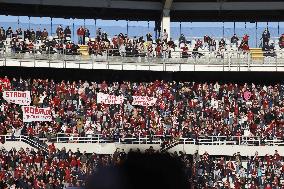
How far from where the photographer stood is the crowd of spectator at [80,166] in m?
22.1

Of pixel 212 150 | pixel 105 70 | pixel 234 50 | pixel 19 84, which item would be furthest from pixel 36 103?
pixel 234 50

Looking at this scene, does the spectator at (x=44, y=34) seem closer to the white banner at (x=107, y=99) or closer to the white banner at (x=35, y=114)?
the white banner at (x=107, y=99)

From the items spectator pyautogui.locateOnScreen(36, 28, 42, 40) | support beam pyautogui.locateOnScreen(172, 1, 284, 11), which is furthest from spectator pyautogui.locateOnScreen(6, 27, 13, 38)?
support beam pyautogui.locateOnScreen(172, 1, 284, 11)

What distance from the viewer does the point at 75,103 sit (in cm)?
2791

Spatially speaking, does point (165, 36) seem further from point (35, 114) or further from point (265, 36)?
point (35, 114)

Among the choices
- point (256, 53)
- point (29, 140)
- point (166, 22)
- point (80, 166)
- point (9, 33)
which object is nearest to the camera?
point (80, 166)

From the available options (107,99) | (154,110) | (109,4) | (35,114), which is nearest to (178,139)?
(154,110)

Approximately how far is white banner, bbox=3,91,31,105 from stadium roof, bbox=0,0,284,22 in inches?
267

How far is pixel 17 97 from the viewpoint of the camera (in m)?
26.3

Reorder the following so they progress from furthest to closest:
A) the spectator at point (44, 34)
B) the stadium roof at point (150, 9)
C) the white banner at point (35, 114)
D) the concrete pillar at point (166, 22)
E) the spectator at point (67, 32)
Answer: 1. the stadium roof at point (150, 9)
2. the concrete pillar at point (166, 22)
3. the spectator at point (67, 32)
4. the spectator at point (44, 34)
5. the white banner at point (35, 114)

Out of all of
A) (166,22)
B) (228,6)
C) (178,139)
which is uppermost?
(228,6)

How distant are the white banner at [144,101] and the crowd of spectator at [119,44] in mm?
2935

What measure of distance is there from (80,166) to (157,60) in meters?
9.97

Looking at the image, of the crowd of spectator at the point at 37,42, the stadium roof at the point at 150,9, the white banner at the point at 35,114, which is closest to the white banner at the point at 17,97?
the white banner at the point at 35,114
